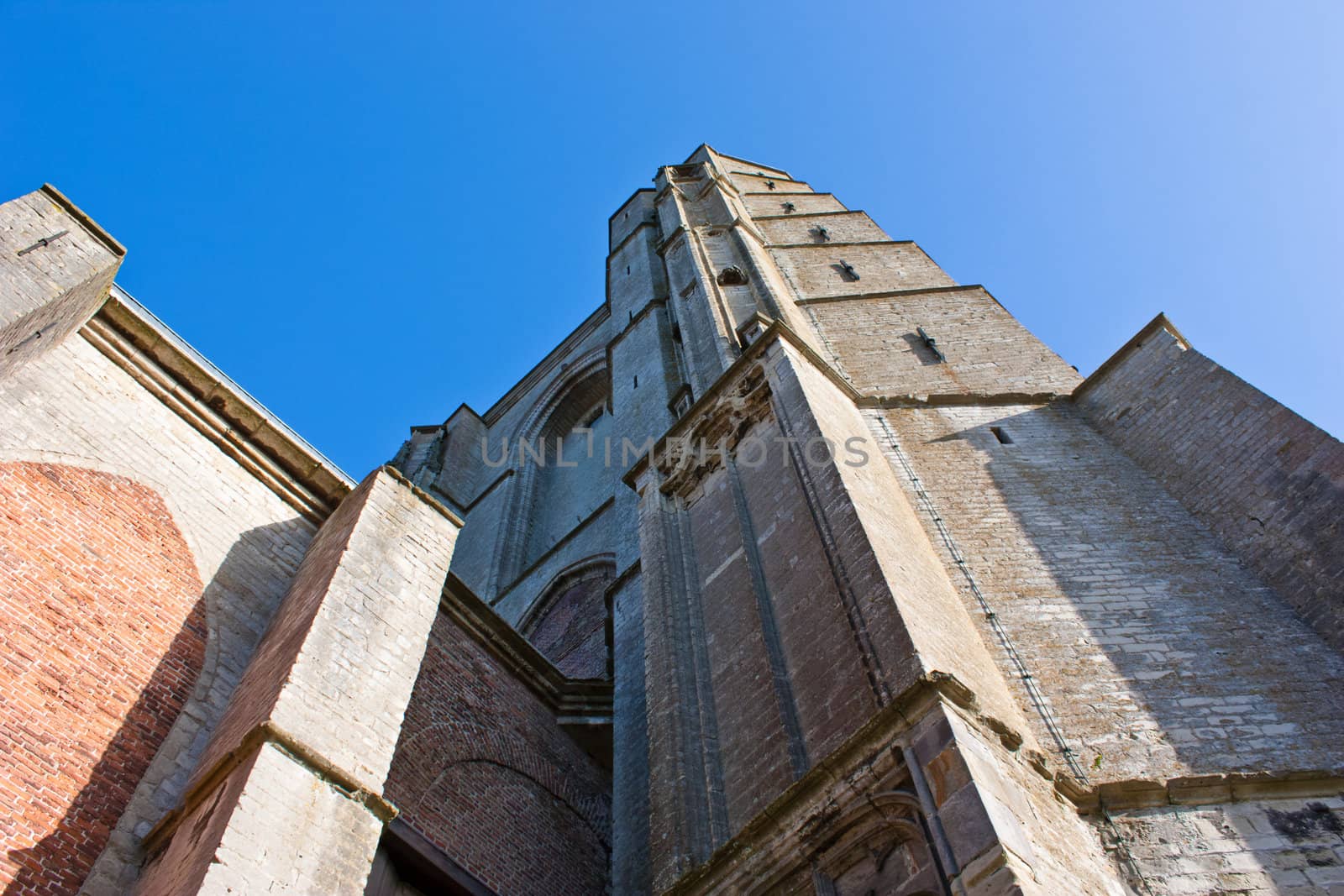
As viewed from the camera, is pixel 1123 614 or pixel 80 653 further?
pixel 1123 614

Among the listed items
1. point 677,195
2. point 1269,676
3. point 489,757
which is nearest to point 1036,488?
point 1269,676

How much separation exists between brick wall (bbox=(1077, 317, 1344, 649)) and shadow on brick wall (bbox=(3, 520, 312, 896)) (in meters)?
6.36

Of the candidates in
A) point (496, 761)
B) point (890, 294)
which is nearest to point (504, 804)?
point (496, 761)

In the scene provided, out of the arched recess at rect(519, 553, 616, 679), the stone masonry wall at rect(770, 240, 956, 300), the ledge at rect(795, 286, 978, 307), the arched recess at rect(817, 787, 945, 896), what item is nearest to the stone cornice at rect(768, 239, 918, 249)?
the stone masonry wall at rect(770, 240, 956, 300)

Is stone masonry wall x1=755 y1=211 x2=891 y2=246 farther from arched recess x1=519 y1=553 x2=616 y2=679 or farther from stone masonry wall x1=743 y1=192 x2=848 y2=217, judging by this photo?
arched recess x1=519 y1=553 x2=616 y2=679

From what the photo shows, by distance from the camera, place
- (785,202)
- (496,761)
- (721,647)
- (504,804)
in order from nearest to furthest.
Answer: (721,647) → (504,804) → (496,761) → (785,202)

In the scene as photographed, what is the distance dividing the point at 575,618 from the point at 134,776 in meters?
8.80

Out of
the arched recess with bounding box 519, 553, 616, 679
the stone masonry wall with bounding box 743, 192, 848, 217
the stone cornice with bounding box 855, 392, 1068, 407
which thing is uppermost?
the stone masonry wall with bounding box 743, 192, 848, 217

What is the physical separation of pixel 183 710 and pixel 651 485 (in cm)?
504

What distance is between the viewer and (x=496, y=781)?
7305mm

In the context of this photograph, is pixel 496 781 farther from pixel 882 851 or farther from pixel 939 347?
pixel 939 347

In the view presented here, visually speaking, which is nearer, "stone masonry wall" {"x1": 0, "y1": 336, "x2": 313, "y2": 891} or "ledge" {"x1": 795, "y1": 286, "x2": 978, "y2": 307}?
"stone masonry wall" {"x1": 0, "y1": 336, "x2": 313, "y2": 891}

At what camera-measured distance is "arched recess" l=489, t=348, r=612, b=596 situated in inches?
653

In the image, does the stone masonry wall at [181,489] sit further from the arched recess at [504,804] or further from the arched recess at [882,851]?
the arched recess at [882,851]
